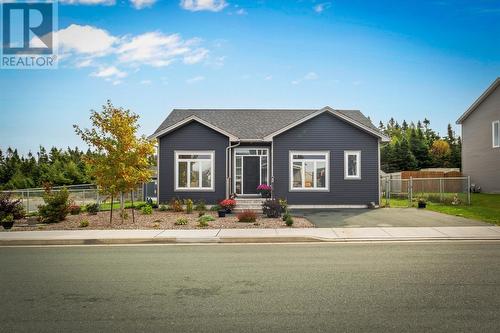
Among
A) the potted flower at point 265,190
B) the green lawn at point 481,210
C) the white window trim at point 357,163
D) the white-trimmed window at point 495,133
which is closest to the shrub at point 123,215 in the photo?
the potted flower at point 265,190

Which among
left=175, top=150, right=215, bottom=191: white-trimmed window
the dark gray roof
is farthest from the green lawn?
left=175, top=150, right=215, bottom=191: white-trimmed window

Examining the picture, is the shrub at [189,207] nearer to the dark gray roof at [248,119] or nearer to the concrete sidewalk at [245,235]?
the dark gray roof at [248,119]

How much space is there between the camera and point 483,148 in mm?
28641

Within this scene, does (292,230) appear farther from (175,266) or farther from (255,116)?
(255,116)

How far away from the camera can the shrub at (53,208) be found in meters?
15.8

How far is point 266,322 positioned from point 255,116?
2206cm

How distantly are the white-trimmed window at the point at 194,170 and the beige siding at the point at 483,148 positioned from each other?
815 inches

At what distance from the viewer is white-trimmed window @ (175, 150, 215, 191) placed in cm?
2147

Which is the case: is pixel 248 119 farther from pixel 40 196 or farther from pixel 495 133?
pixel 495 133

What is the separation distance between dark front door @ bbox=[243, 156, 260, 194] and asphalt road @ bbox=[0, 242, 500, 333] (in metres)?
12.5

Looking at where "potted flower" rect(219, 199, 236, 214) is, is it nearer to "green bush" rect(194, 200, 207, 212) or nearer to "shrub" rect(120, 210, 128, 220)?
"green bush" rect(194, 200, 207, 212)

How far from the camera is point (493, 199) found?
76.7 feet

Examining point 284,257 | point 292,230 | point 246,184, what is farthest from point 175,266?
point 246,184

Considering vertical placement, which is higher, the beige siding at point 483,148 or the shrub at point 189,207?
the beige siding at point 483,148
